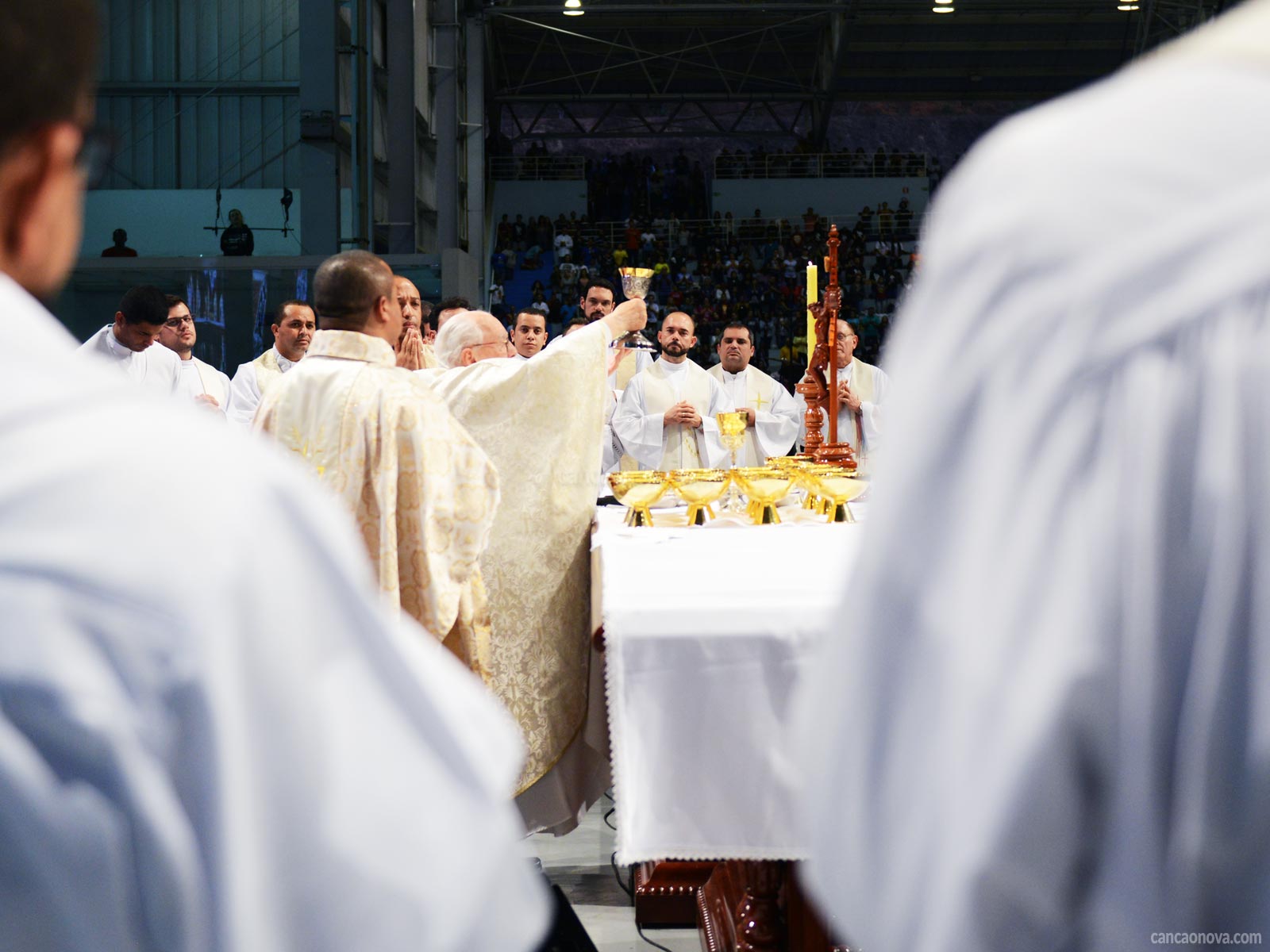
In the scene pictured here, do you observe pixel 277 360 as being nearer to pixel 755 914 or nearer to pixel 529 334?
pixel 529 334

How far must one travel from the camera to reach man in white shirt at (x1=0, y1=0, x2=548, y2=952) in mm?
567

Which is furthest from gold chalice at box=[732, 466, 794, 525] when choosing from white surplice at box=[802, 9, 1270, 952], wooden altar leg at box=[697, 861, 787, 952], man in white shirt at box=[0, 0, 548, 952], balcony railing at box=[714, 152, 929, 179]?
balcony railing at box=[714, 152, 929, 179]

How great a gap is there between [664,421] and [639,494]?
2.53 m

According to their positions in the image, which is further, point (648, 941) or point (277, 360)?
point (277, 360)

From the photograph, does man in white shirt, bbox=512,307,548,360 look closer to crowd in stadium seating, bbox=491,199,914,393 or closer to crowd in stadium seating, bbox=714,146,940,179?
crowd in stadium seating, bbox=491,199,914,393

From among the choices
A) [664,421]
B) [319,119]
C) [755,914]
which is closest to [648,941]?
[755,914]

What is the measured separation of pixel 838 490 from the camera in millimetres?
3342

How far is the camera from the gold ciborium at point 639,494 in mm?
3373

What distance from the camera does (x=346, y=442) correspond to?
2641 millimetres

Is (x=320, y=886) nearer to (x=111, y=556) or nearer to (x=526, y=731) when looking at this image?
(x=111, y=556)

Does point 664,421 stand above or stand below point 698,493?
above

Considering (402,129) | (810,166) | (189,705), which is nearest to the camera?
(189,705)

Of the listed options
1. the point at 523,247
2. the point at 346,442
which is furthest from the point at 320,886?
the point at 523,247

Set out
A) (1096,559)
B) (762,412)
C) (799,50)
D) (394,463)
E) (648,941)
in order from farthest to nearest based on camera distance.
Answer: (799,50) → (762,412) → (648,941) → (394,463) → (1096,559)
